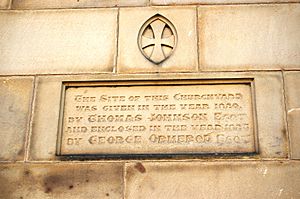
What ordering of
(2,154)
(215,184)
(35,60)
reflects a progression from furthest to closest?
(35,60)
(2,154)
(215,184)

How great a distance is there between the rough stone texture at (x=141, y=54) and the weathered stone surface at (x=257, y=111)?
94 millimetres

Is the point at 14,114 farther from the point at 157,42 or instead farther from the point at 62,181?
the point at 157,42

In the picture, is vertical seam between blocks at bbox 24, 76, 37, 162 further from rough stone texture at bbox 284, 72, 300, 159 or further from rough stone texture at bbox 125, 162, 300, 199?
rough stone texture at bbox 284, 72, 300, 159

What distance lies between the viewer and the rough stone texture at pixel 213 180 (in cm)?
335

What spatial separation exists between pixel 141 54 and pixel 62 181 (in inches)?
51.4

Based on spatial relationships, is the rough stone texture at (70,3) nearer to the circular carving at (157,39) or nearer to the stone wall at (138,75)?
the stone wall at (138,75)

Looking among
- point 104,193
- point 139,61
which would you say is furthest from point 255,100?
point 104,193

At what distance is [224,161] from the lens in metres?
3.45

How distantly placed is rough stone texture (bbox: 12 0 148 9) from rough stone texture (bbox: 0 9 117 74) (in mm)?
60

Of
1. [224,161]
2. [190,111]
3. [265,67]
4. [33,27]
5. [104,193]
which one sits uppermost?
[33,27]

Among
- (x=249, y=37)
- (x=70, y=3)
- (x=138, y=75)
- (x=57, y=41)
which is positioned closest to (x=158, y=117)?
(x=138, y=75)

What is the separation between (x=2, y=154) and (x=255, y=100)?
7.19 ft

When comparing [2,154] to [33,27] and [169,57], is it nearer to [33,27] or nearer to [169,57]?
[33,27]

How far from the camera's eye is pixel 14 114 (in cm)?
374
